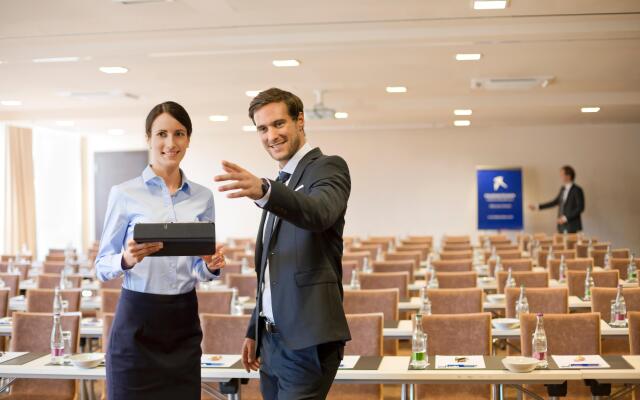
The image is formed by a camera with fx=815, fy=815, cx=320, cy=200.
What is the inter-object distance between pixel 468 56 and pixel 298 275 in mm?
7550

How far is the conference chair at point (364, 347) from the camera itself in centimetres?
466

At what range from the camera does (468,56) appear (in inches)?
377

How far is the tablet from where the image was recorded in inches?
102

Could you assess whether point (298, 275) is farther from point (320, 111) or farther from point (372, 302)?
point (320, 111)

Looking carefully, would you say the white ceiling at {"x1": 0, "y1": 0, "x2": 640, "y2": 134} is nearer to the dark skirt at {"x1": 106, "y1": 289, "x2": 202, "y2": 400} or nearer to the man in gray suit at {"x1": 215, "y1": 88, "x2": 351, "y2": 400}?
the dark skirt at {"x1": 106, "y1": 289, "x2": 202, "y2": 400}

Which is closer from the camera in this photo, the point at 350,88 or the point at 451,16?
the point at 451,16

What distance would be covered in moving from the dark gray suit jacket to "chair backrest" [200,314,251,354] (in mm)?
2269

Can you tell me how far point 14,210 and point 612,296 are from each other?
43.8ft

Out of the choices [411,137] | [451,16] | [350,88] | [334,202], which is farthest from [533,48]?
[411,137]

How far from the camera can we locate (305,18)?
7.95 meters

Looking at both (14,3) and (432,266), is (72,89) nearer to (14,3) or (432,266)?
(14,3)

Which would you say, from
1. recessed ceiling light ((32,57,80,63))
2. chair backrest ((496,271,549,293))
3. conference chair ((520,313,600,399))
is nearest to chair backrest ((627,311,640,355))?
conference chair ((520,313,600,399))

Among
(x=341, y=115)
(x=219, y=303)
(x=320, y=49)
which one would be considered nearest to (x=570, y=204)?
(x=341, y=115)

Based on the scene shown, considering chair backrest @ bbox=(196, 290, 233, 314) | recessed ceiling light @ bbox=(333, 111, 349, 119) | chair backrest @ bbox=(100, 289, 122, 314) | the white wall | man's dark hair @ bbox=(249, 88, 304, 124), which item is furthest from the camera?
the white wall
